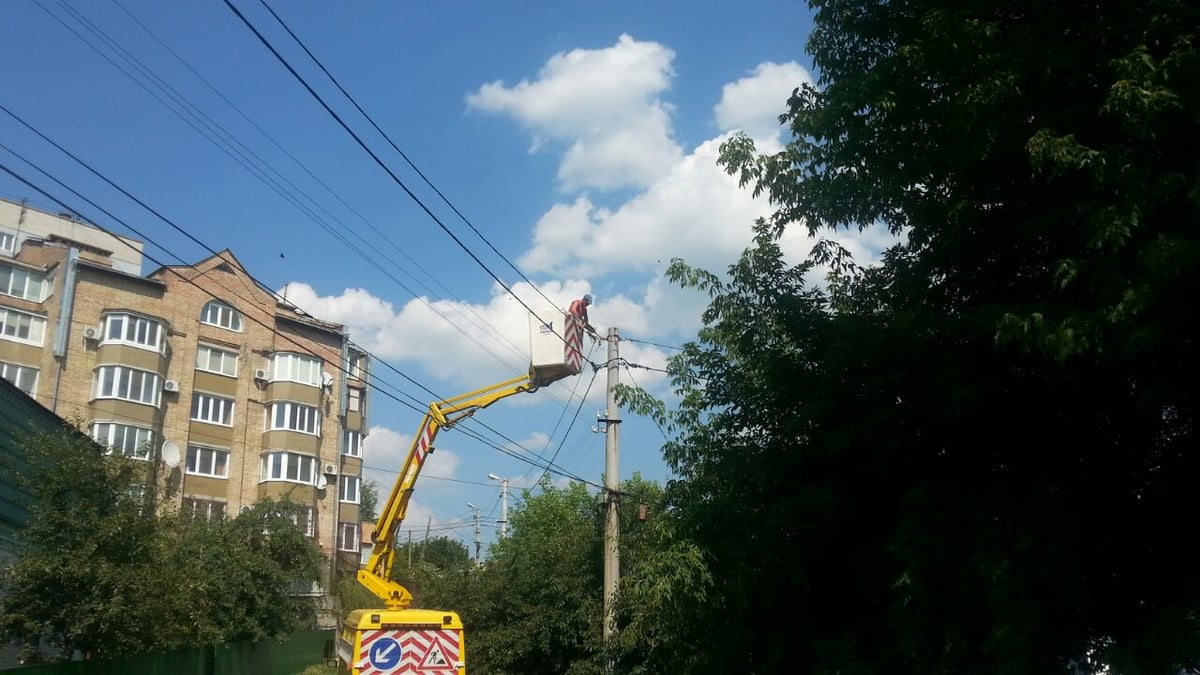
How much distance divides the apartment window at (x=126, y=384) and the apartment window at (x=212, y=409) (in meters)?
2.99

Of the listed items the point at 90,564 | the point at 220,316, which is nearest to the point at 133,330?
the point at 220,316

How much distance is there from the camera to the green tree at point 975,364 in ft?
23.0

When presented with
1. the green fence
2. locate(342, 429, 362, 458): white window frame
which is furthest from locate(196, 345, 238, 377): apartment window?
the green fence

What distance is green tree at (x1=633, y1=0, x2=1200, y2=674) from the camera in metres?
7.00

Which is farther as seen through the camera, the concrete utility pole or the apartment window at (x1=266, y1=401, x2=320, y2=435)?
the apartment window at (x1=266, y1=401, x2=320, y2=435)

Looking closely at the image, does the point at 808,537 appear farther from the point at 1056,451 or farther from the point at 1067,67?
the point at 1067,67

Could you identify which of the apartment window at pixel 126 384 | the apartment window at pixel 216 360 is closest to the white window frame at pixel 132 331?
the apartment window at pixel 126 384

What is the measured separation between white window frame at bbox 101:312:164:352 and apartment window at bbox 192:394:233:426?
3715mm

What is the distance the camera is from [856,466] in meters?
9.43

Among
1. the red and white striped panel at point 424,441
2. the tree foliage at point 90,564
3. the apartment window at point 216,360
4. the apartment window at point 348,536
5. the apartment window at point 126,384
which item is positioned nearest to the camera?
the tree foliage at point 90,564

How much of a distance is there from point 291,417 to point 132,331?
8.76 meters

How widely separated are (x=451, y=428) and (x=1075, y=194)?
15843 millimetres

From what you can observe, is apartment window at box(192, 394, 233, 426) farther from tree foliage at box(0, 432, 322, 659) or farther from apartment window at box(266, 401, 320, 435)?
tree foliage at box(0, 432, 322, 659)

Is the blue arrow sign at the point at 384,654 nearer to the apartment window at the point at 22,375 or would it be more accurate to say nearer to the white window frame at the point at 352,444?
the apartment window at the point at 22,375
